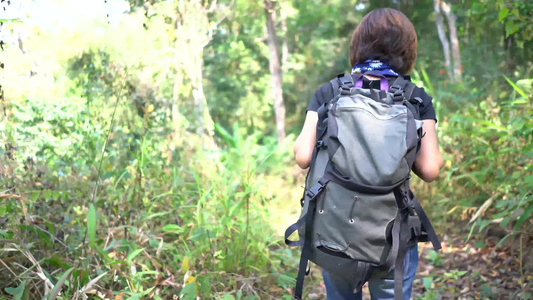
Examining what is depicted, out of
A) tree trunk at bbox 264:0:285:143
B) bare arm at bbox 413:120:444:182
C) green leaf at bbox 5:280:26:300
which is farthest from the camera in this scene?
tree trunk at bbox 264:0:285:143

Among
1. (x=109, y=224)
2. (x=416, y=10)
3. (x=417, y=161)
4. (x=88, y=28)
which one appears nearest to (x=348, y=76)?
(x=417, y=161)

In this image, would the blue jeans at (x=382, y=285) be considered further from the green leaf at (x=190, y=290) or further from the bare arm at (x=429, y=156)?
the green leaf at (x=190, y=290)

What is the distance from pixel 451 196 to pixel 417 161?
12.1 feet

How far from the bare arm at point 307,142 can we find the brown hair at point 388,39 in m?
0.32

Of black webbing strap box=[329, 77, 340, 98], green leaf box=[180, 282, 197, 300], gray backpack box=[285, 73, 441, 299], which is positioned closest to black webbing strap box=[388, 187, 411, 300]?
gray backpack box=[285, 73, 441, 299]

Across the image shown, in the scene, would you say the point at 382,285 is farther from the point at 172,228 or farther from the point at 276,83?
the point at 276,83

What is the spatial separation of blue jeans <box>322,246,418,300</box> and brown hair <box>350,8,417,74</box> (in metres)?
0.76

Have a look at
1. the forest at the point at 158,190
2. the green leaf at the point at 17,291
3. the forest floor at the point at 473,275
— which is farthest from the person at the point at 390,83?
the forest floor at the point at 473,275

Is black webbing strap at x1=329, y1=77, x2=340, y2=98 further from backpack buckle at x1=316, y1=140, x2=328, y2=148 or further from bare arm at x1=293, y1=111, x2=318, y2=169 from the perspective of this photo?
backpack buckle at x1=316, y1=140, x2=328, y2=148

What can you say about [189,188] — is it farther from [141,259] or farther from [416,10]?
[416,10]

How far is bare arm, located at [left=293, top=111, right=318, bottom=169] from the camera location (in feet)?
6.06

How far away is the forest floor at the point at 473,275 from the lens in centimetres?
343

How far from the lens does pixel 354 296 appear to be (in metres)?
1.95

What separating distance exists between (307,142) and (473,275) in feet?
8.72
